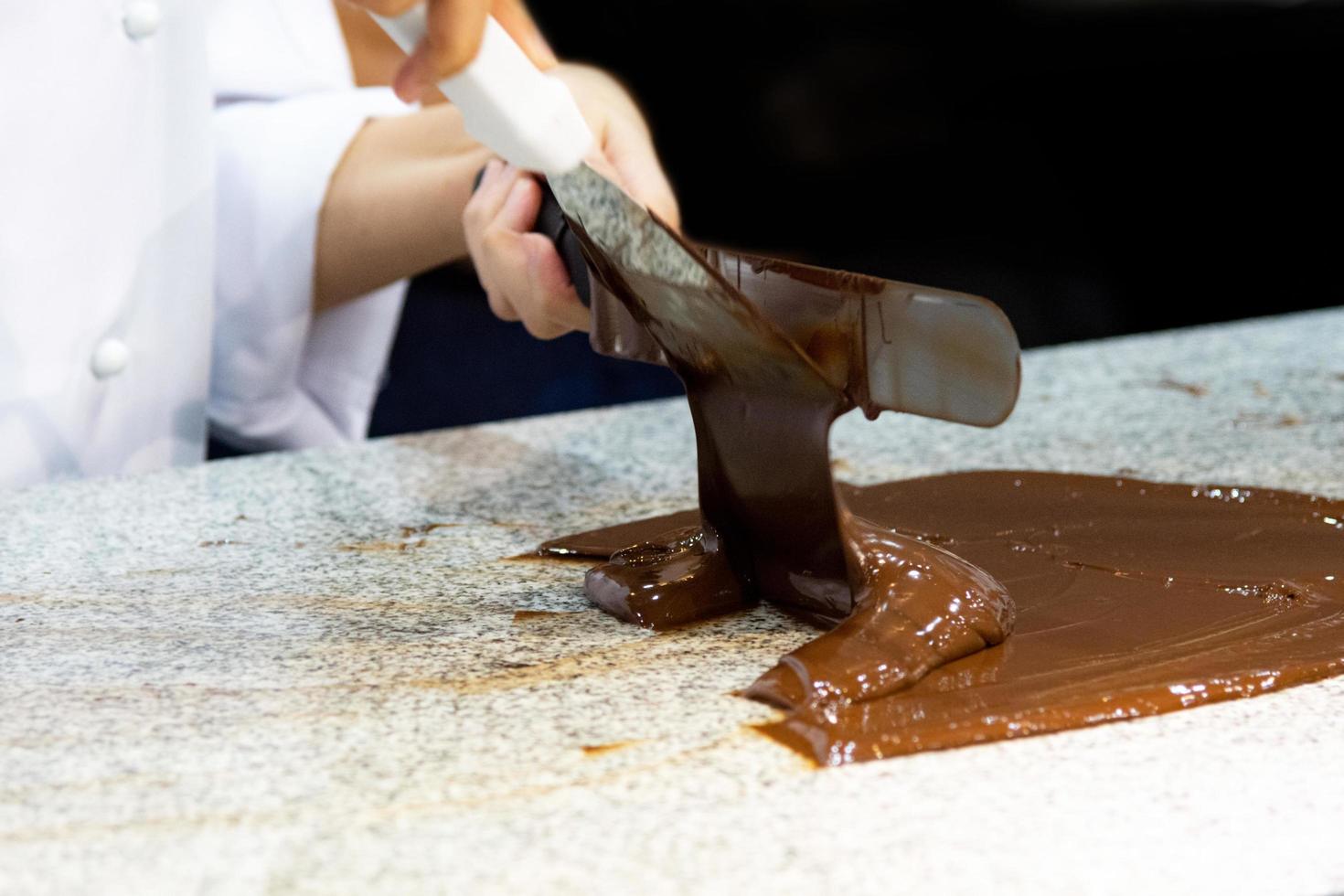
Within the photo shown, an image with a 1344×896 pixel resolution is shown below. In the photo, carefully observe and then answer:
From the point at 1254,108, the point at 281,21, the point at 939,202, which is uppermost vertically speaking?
the point at 281,21

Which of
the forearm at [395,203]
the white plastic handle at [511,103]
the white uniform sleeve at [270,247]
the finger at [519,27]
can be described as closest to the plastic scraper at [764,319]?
the white plastic handle at [511,103]

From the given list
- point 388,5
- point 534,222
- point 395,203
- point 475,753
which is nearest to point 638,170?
point 534,222

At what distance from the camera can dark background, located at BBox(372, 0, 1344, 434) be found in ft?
9.25

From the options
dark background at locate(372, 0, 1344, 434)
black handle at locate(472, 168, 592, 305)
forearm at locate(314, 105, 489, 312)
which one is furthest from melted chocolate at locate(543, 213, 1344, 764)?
dark background at locate(372, 0, 1344, 434)

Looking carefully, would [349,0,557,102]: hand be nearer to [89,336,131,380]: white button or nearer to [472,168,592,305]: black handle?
[472,168,592,305]: black handle

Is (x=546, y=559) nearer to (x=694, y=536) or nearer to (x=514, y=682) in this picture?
(x=694, y=536)

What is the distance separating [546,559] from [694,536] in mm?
120

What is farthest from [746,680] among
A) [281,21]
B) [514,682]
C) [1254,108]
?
[1254,108]

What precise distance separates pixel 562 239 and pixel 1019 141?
2.36 meters

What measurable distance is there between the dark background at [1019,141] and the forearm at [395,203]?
1400 mm

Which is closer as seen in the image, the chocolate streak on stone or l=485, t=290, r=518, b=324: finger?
the chocolate streak on stone

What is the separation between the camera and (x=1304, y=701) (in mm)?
676

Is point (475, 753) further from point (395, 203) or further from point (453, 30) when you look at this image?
point (395, 203)

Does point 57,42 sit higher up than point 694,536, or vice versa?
point 57,42
